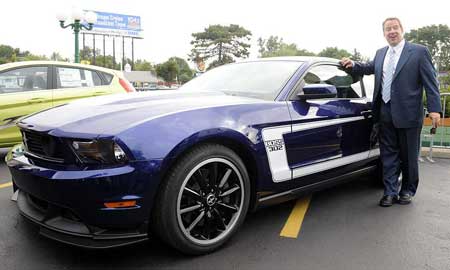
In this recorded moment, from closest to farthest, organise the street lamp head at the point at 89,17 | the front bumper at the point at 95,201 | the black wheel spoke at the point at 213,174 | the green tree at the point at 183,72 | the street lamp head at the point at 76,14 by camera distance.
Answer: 1. the front bumper at the point at 95,201
2. the black wheel spoke at the point at 213,174
3. the street lamp head at the point at 76,14
4. the street lamp head at the point at 89,17
5. the green tree at the point at 183,72

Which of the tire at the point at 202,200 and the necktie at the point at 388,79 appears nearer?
the tire at the point at 202,200

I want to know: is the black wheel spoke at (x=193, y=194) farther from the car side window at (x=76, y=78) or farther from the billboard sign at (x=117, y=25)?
the billboard sign at (x=117, y=25)

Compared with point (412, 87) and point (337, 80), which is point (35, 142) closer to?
point (337, 80)

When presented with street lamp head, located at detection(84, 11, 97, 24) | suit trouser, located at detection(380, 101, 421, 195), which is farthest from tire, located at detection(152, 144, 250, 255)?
street lamp head, located at detection(84, 11, 97, 24)

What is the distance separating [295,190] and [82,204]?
1646 mm

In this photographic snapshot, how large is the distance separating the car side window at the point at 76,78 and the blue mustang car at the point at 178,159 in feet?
10.9

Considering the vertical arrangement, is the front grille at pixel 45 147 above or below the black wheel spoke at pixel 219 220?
above

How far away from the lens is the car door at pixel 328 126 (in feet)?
10.0

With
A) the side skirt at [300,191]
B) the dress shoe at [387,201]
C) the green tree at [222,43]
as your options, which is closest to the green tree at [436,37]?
the green tree at [222,43]

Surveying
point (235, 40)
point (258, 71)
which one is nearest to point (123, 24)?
point (235, 40)

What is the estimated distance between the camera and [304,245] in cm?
282

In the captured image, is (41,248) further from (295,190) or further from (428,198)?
(428,198)

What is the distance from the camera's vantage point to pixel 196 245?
99.1 inches

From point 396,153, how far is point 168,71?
68.0m
